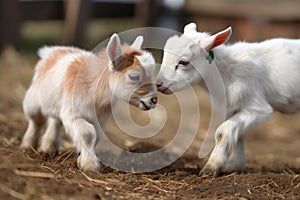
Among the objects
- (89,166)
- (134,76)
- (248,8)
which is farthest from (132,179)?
(248,8)

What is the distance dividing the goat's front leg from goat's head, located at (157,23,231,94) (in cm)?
51

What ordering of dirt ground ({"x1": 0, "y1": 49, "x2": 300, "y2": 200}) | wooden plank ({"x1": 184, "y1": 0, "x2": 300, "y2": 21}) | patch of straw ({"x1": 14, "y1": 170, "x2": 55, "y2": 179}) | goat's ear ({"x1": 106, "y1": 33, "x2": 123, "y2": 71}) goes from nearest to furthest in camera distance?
1. dirt ground ({"x1": 0, "y1": 49, "x2": 300, "y2": 200})
2. patch of straw ({"x1": 14, "y1": 170, "x2": 55, "y2": 179})
3. goat's ear ({"x1": 106, "y1": 33, "x2": 123, "y2": 71})
4. wooden plank ({"x1": 184, "y1": 0, "x2": 300, "y2": 21})

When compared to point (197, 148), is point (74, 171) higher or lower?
higher

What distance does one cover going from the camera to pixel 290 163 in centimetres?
733

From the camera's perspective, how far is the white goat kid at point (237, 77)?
5.59 m

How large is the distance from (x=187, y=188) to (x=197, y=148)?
277 cm

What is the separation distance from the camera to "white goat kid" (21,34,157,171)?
5410 mm

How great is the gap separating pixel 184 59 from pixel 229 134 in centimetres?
76

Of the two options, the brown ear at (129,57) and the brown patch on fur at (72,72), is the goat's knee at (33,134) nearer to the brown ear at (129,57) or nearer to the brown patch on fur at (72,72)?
the brown patch on fur at (72,72)

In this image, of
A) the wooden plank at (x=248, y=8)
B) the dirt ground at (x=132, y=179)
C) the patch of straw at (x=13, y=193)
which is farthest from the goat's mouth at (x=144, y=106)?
the wooden plank at (x=248, y=8)

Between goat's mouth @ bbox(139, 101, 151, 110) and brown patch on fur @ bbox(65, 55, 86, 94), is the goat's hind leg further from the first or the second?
goat's mouth @ bbox(139, 101, 151, 110)

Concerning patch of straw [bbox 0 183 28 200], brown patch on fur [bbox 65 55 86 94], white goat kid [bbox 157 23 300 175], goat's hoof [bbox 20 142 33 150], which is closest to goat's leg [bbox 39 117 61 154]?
goat's hoof [bbox 20 142 33 150]

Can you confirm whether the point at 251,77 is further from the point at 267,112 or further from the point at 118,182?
the point at 118,182

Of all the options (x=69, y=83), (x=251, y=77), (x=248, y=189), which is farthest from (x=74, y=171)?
(x=251, y=77)
